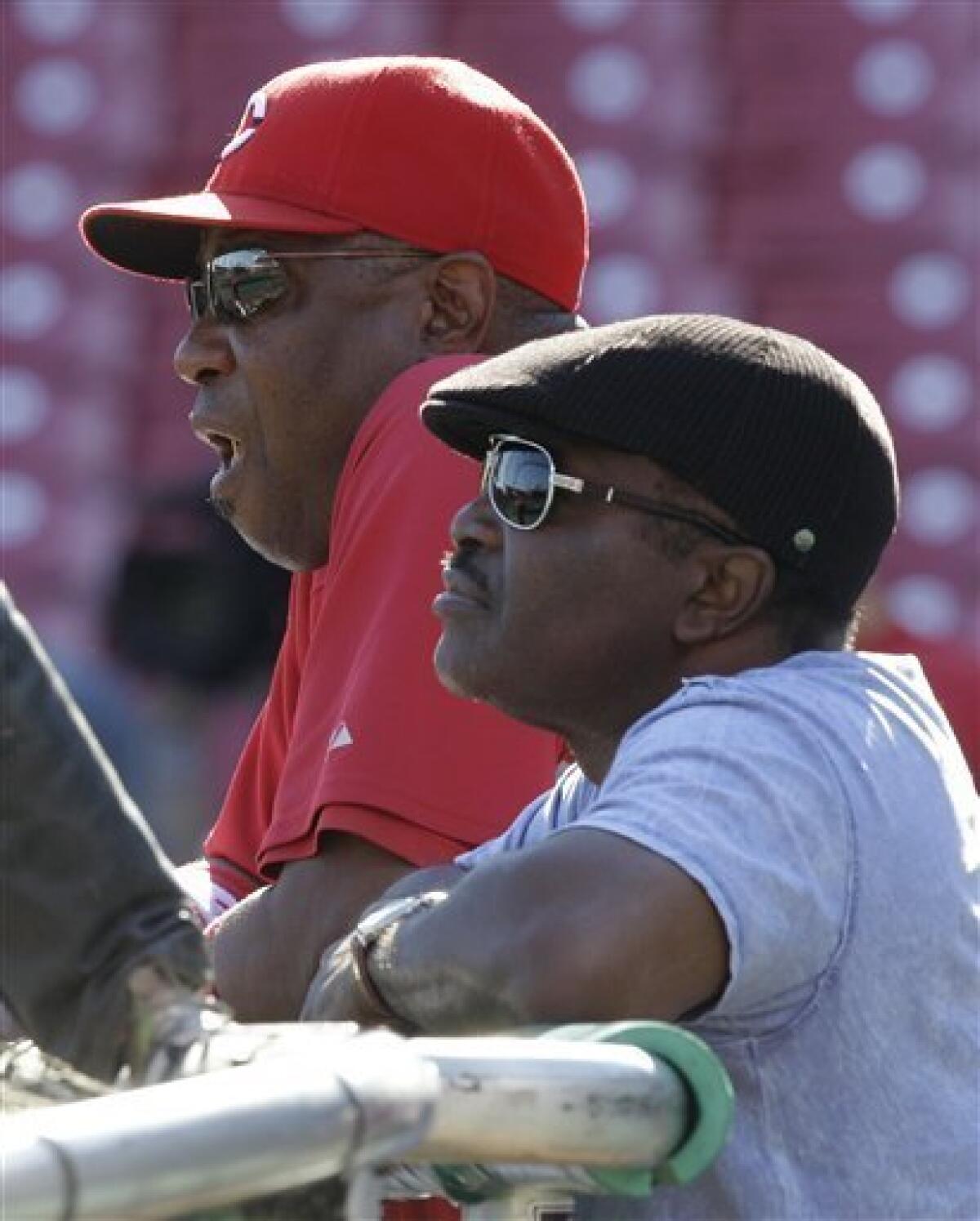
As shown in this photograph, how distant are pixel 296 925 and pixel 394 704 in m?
0.20

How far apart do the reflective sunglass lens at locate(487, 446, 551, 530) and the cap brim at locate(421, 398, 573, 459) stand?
16 millimetres

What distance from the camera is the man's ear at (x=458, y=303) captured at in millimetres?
2975

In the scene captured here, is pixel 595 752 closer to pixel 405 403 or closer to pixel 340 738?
pixel 340 738

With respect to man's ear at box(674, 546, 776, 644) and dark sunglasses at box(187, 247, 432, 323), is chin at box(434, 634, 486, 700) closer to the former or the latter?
man's ear at box(674, 546, 776, 644)

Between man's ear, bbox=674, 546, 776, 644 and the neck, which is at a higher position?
man's ear, bbox=674, 546, 776, 644

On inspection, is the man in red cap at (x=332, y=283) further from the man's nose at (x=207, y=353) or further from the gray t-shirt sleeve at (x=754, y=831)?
the gray t-shirt sleeve at (x=754, y=831)

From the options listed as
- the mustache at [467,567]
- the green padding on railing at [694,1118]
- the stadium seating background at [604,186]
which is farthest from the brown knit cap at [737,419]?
the stadium seating background at [604,186]

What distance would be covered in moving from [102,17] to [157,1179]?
19.5ft

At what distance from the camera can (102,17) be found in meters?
7.03

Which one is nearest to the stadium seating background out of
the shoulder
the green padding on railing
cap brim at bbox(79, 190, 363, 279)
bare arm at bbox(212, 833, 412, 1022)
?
cap brim at bbox(79, 190, 363, 279)

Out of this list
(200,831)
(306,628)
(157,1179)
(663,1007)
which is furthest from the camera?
(200,831)

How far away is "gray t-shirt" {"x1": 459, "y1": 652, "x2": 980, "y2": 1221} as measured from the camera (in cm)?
195

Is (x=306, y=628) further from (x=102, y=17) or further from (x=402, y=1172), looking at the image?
(x=102, y=17)

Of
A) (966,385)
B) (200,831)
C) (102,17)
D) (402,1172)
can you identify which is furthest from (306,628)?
(102,17)
